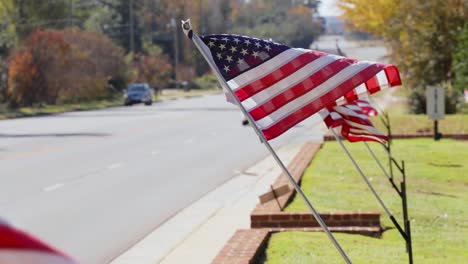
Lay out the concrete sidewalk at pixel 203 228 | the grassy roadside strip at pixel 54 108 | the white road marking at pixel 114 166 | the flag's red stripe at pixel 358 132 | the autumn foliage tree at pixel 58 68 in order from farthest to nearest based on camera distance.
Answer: the autumn foliage tree at pixel 58 68
the grassy roadside strip at pixel 54 108
the white road marking at pixel 114 166
the concrete sidewalk at pixel 203 228
the flag's red stripe at pixel 358 132

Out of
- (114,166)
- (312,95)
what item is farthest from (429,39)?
(312,95)

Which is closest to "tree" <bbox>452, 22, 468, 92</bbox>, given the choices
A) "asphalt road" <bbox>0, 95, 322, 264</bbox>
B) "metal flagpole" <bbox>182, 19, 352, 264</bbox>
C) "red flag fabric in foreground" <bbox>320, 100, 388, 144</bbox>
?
"asphalt road" <bbox>0, 95, 322, 264</bbox>

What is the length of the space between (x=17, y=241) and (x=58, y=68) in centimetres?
6251

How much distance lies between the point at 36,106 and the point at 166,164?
3865cm

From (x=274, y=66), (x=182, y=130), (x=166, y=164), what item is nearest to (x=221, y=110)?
(x=182, y=130)

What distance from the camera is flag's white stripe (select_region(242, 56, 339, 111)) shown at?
26.9 feet

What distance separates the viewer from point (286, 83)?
8305mm

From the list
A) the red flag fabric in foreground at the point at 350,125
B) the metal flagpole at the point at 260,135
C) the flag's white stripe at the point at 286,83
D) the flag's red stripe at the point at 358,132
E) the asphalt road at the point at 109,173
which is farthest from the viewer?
the asphalt road at the point at 109,173

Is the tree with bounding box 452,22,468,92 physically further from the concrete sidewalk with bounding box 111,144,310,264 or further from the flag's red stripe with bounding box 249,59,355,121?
the flag's red stripe with bounding box 249,59,355,121

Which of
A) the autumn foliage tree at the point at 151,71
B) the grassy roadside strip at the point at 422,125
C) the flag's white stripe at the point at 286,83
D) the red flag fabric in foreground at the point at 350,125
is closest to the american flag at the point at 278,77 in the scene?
the flag's white stripe at the point at 286,83

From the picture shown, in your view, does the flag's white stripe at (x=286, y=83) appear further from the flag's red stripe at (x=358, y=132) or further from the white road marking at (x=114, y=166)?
the white road marking at (x=114, y=166)

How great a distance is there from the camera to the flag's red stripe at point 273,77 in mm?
8211

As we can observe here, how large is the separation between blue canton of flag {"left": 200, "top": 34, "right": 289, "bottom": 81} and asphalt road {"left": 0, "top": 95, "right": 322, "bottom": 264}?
88.2 inches

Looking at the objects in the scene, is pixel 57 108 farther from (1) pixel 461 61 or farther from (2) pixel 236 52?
(2) pixel 236 52
